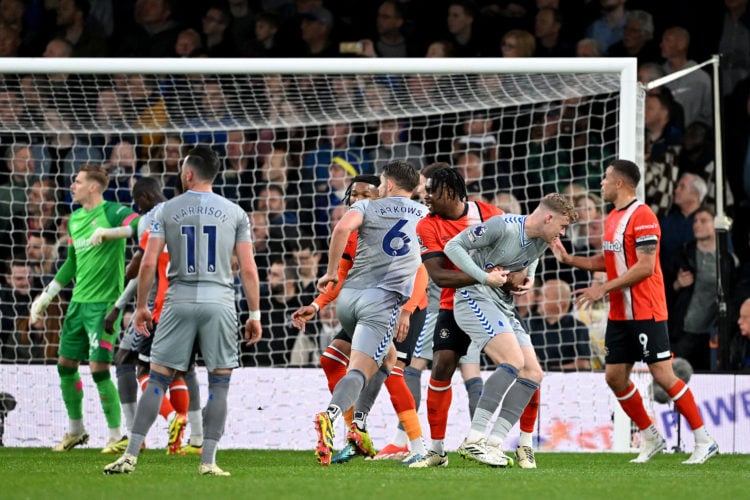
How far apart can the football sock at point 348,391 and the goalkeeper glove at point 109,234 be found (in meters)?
3.25

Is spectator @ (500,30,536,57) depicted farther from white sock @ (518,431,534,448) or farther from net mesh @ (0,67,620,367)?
white sock @ (518,431,534,448)

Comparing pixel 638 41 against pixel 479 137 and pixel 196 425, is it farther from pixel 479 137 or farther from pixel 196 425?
pixel 196 425

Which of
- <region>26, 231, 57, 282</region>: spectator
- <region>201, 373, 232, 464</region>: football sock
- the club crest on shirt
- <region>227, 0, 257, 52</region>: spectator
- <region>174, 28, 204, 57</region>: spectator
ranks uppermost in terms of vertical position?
<region>227, 0, 257, 52</region>: spectator

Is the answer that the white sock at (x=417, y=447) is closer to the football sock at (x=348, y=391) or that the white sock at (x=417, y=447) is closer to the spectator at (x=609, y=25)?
the football sock at (x=348, y=391)

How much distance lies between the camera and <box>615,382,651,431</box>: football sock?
29.6 feet


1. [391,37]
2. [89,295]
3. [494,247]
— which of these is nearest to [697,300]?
[391,37]

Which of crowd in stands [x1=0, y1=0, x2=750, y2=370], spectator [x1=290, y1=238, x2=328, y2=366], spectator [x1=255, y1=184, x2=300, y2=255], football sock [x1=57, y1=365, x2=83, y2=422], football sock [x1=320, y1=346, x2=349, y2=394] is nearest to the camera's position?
football sock [x1=320, y1=346, x2=349, y2=394]

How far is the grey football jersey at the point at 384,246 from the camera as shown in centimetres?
808

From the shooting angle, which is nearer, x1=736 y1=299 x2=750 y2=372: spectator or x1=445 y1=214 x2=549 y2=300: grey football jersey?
x1=445 y1=214 x2=549 y2=300: grey football jersey

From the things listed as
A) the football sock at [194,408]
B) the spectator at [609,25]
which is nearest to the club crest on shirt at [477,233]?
the football sock at [194,408]

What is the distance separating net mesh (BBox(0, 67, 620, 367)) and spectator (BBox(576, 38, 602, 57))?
800 mm

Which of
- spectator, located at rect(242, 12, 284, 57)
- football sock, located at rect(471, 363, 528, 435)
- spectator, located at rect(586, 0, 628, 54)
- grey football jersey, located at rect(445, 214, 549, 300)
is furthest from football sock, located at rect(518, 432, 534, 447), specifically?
spectator, located at rect(242, 12, 284, 57)

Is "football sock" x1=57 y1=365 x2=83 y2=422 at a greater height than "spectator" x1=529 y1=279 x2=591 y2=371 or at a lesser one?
lesser

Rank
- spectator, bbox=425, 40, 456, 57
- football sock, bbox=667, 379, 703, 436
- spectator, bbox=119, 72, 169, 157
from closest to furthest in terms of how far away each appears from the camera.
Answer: football sock, bbox=667, 379, 703, 436
spectator, bbox=119, 72, 169, 157
spectator, bbox=425, 40, 456, 57
